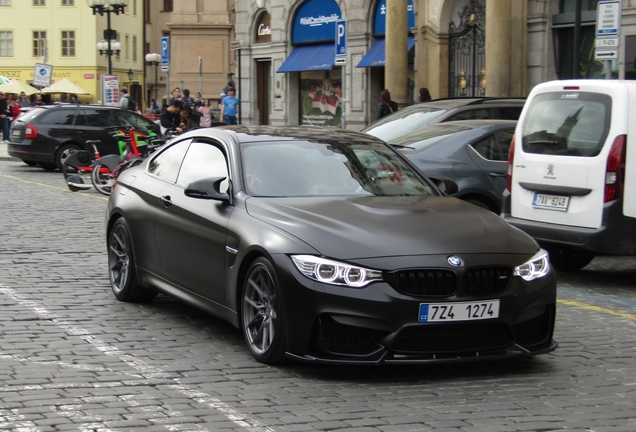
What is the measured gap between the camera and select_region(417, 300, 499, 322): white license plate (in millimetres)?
6113

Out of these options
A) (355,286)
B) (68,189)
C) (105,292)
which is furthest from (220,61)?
(355,286)

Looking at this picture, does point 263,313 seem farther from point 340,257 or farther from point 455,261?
point 455,261

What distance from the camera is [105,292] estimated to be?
31.0 feet

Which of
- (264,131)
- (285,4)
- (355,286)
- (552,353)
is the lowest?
(552,353)

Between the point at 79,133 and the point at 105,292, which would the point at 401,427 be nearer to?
the point at 105,292

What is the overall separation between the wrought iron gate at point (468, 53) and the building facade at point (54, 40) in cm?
5364

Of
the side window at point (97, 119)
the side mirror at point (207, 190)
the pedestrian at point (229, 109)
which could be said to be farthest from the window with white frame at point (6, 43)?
the side mirror at point (207, 190)

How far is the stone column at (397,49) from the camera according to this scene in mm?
28766

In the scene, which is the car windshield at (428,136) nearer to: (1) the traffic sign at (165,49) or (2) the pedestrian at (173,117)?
(2) the pedestrian at (173,117)

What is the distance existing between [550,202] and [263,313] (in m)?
4.62

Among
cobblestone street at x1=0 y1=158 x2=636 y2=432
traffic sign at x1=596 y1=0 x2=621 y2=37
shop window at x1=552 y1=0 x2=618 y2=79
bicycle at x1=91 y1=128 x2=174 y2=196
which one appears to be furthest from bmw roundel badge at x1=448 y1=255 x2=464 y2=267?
shop window at x1=552 y1=0 x2=618 y2=79

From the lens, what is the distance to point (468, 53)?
27812 mm

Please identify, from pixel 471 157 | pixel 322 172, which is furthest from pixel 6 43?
pixel 322 172

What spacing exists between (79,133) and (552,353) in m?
20.4
